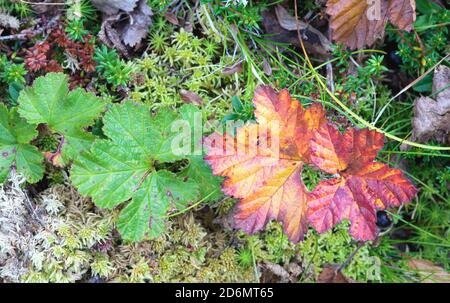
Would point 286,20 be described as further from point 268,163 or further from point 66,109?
point 66,109

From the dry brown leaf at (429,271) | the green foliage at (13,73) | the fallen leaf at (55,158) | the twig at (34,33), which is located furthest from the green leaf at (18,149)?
the dry brown leaf at (429,271)

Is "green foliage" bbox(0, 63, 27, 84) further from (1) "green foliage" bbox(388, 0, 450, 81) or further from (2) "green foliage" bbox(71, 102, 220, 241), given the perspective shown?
(1) "green foliage" bbox(388, 0, 450, 81)

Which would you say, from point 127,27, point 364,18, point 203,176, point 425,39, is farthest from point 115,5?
point 425,39

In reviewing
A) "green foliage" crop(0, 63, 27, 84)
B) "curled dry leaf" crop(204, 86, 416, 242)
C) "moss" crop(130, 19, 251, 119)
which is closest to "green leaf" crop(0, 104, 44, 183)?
"green foliage" crop(0, 63, 27, 84)

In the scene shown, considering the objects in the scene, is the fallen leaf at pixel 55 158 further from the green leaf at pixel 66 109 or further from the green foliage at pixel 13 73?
the green foliage at pixel 13 73

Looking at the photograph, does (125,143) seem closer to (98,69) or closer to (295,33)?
(98,69)

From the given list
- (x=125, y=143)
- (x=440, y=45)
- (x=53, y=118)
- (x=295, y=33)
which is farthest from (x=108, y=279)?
(x=440, y=45)
